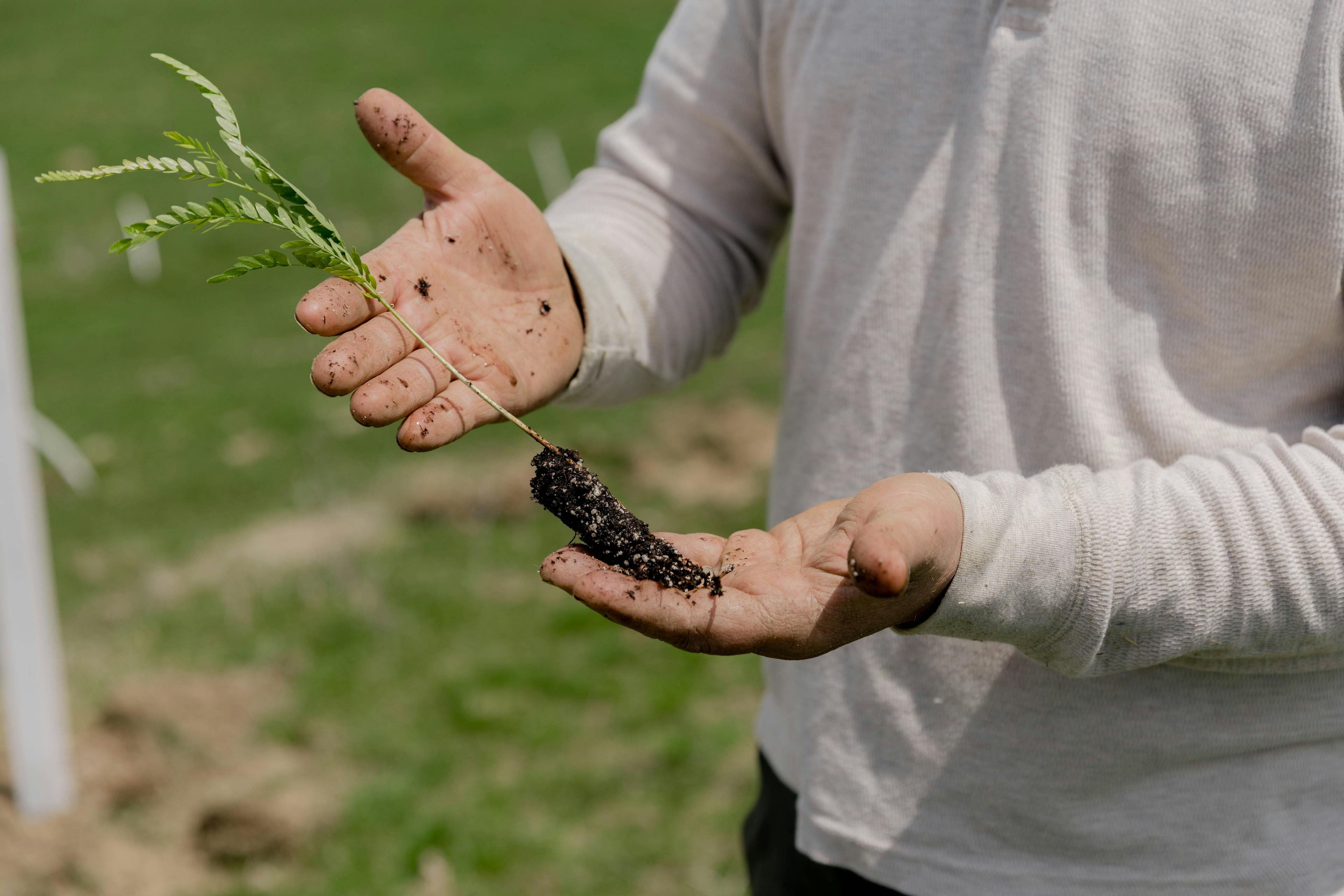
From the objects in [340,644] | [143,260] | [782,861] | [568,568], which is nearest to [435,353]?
[568,568]

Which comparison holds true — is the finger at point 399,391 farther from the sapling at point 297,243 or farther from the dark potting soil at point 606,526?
the dark potting soil at point 606,526

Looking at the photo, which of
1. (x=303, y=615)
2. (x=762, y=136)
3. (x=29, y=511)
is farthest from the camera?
(x=303, y=615)

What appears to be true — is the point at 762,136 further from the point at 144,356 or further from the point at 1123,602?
the point at 144,356

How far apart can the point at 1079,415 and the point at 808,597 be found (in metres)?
0.55

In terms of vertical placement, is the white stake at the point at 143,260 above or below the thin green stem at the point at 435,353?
below

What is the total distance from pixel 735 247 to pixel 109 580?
506 cm

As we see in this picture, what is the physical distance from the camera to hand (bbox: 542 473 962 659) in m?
1.48

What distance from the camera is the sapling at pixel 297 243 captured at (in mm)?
1670

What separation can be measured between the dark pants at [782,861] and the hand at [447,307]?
0.94m

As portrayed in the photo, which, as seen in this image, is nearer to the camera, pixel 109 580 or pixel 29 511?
pixel 29 511

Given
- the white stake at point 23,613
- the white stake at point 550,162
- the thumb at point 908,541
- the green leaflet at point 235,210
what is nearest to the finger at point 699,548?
the thumb at point 908,541

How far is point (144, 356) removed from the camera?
1006cm

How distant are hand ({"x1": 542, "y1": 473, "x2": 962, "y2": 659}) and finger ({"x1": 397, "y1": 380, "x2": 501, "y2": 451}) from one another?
0.97 ft

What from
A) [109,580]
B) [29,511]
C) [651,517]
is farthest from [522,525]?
[29,511]
